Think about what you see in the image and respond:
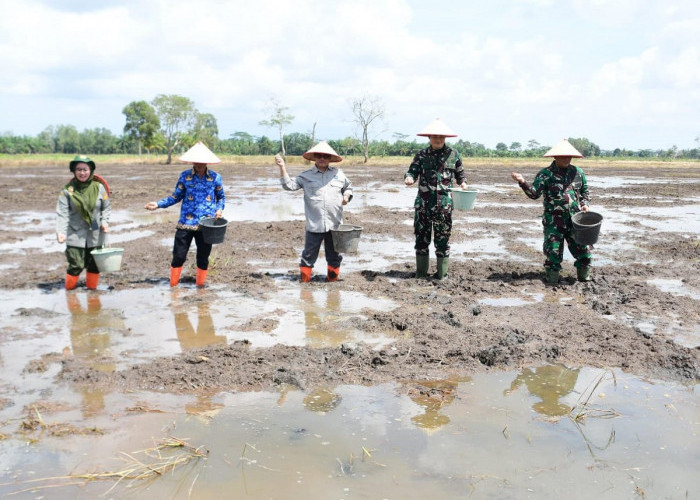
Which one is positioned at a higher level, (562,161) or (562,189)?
(562,161)

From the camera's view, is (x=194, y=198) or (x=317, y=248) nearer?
(x=194, y=198)

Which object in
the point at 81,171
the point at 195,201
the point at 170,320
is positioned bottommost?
the point at 170,320

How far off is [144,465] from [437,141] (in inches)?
212

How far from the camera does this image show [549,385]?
4.55 metres

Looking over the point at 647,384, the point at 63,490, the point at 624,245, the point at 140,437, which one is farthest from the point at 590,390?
the point at 624,245

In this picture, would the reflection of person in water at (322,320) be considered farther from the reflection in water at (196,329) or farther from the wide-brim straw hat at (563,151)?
the wide-brim straw hat at (563,151)

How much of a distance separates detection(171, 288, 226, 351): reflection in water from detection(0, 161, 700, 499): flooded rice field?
0.11ft

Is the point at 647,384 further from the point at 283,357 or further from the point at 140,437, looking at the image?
the point at 140,437

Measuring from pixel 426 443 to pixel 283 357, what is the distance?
1.71 m

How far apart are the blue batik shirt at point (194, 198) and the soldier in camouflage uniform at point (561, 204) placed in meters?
3.66

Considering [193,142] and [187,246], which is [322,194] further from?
[193,142]

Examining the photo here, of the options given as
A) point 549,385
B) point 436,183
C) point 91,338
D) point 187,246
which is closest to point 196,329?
point 91,338

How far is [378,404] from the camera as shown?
13.8ft

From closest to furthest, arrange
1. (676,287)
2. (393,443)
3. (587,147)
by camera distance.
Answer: (393,443) < (676,287) < (587,147)
